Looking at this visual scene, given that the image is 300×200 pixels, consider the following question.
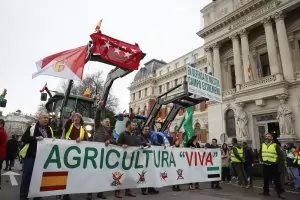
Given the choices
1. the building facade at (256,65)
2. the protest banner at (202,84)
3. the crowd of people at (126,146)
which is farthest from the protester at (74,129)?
the building facade at (256,65)

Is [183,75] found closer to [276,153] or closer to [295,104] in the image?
[295,104]

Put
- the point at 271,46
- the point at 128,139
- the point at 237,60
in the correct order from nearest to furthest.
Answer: the point at 128,139 → the point at 271,46 → the point at 237,60

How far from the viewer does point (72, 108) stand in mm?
11047

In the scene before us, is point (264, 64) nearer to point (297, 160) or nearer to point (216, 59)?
point (216, 59)

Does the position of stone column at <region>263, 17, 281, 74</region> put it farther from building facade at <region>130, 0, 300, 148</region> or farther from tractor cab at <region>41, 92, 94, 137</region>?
tractor cab at <region>41, 92, 94, 137</region>

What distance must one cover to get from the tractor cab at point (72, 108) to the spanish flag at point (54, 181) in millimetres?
4838

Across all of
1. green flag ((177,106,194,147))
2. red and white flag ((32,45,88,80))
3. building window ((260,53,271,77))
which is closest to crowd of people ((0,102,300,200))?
red and white flag ((32,45,88,80))

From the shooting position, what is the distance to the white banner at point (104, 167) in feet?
16.5

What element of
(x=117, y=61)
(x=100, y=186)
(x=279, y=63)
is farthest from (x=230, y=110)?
(x=100, y=186)

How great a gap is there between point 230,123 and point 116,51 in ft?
64.9

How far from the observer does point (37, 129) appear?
16.7ft

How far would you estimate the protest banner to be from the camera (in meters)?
9.30

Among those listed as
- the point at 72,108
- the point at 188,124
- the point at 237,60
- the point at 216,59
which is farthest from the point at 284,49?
the point at 72,108

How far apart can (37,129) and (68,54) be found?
9.77 feet
